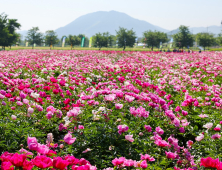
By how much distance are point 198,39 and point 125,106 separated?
61.7 m

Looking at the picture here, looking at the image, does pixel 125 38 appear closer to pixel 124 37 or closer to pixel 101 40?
pixel 124 37

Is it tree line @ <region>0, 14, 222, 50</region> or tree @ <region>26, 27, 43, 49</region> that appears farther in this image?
tree @ <region>26, 27, 43, 49</region>

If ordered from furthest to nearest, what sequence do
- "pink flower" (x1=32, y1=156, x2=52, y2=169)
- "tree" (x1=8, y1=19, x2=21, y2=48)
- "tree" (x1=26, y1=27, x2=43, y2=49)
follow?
"tree" (x1=26, y1=27, x2=43, y2=49) → "tree" (x1=8, y1=19, x2=21, y2=48) → "pink flower" (x1=32, y1=156, x2=52, y2=169)

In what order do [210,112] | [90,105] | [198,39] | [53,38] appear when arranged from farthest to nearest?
[53,38], [198,39], [210,112], [90,105]

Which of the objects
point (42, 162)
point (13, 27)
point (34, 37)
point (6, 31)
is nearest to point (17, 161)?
point (42, 162)

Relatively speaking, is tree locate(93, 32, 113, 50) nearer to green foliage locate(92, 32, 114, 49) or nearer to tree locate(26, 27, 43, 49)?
green foliage locate(92, 32, 114, 49)

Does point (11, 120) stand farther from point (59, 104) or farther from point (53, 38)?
point (53, 38)

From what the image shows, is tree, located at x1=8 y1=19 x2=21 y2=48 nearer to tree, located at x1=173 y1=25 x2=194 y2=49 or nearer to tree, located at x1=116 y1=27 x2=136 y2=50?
tree, located at x1=116 y1=27 x2=136 y2=50

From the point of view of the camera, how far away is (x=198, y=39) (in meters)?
56.8

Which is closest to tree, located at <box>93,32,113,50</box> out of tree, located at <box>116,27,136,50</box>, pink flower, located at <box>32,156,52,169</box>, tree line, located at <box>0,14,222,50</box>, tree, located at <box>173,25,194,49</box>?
tree line, located at <box>0,14,222,50</box>

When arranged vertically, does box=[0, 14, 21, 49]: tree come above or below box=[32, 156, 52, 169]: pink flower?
above

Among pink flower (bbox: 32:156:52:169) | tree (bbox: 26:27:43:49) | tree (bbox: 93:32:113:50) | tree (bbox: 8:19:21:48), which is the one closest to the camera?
pink flower (bbox: 32:156:52:169)

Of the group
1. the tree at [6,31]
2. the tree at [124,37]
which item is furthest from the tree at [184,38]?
the tree at [6,31]

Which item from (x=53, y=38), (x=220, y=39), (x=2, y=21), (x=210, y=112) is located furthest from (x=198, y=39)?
(x=210, y=112)
